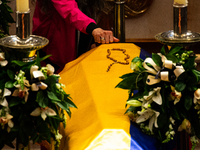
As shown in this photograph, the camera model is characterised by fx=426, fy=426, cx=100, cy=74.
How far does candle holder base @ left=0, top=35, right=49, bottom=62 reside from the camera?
1.33 m

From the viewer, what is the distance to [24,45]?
1.34 metres

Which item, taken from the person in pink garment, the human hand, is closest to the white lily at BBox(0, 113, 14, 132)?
the human hand

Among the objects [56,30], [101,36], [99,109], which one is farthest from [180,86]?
[56,30]

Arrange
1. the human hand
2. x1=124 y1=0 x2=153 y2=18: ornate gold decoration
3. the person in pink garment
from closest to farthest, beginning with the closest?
the human hand < the person in pink garment < x1=124 y1=0 x2=153 y2=18: ornate gold decoration

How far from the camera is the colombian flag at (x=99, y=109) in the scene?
55.1 inches

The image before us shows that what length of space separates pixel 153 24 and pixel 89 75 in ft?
6.64

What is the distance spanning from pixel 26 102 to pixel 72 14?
1.16m

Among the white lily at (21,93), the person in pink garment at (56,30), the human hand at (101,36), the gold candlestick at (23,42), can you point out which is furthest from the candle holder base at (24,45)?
the person in pink garment at (56,30)

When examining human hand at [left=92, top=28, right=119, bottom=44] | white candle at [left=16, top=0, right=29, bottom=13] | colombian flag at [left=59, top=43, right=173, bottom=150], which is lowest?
colombian flag at [left=59, top=43, right=173, bottom=150]

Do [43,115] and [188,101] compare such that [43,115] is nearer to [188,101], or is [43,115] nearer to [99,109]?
[99,109]

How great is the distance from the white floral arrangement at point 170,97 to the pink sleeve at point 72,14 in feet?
Answer: 3.25

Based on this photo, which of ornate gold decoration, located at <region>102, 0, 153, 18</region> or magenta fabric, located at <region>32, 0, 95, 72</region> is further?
ornate gold decoration, located at <region>102, 0, 153, 18</region>

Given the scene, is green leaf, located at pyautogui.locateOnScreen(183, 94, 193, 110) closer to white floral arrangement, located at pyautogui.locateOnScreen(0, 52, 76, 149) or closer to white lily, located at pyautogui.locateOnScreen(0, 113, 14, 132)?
white floral arrangement, located at pyautogui.locateOnScreen(0, 52, 76, 149)

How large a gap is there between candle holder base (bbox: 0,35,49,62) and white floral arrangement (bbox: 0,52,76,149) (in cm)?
3
